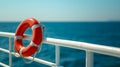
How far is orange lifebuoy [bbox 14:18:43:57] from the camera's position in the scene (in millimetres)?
1717

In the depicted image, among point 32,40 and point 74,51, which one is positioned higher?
point 32,40

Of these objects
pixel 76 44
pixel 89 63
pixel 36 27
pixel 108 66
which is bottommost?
pixel 108 66

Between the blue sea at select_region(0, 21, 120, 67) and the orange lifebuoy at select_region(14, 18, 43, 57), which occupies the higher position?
the orange lifebuoy at select_region(14, 18, 43, 57)

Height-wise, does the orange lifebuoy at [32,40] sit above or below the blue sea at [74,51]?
above

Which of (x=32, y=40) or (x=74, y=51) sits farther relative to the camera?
(x=74, y=51)

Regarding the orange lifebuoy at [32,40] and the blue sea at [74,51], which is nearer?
the orange lifebuoy at [32,40]

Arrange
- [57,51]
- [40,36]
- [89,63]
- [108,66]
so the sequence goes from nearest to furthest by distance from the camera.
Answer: [89,63] → [57,51] → [40,36] → [108,66]

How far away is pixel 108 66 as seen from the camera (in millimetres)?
14273

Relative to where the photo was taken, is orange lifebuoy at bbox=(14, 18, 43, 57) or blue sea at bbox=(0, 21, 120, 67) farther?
blue sea at bbox=(0, 21, 120, 67)

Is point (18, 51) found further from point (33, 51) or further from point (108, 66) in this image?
point (108, 66)

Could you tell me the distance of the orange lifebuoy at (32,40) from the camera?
5.63ft

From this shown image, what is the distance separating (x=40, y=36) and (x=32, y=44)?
0.11 meters

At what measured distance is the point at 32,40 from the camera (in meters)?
1.74

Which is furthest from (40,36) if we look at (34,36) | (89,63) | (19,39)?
(89,63)
